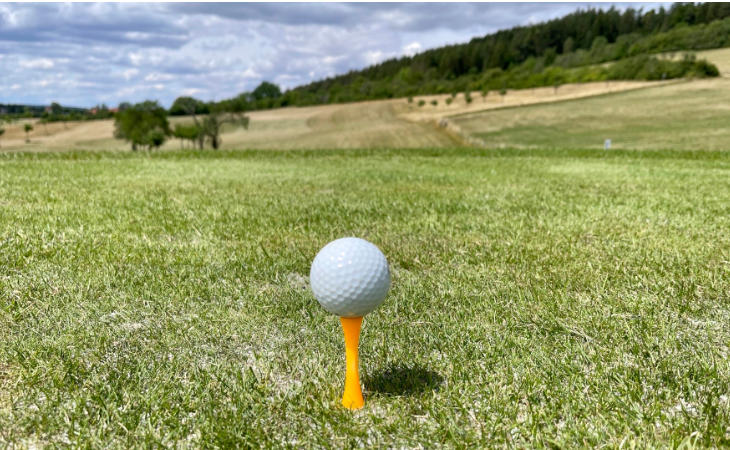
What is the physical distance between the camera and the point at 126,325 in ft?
9.71

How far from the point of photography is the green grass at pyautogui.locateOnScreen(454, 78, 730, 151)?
3015 cm

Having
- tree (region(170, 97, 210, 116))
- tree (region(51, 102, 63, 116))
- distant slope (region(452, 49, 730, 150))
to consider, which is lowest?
distant slope (region(452, 49, 730, 150))

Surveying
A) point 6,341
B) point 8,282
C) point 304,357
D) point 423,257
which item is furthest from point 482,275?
point 8,282

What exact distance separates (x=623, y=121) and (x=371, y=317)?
40.7 meters

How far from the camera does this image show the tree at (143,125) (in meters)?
61.9

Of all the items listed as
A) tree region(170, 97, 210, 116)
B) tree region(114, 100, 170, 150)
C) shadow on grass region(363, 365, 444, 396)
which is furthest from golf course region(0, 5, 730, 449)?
tree region(170, 97, 210, 116)

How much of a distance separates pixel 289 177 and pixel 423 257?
6.24 metres

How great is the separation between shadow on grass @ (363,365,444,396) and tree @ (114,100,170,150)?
211 ft

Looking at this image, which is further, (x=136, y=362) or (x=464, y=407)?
(x=136, y=362)

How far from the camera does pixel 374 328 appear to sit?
298cm

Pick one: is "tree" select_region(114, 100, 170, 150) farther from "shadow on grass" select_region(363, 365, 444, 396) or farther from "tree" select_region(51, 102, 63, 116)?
"shadow on grass" select_region(363, 365, 444, 396)

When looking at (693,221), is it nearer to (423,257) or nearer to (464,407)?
(423,257)

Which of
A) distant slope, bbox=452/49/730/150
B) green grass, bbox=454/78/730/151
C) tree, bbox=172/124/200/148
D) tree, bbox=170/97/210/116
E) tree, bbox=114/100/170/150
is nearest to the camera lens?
green grass, bbox=454/78/730/151

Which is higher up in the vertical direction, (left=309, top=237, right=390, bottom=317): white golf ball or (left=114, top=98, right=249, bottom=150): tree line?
(left=114, top=98, right=249, bottom=150): tree line
